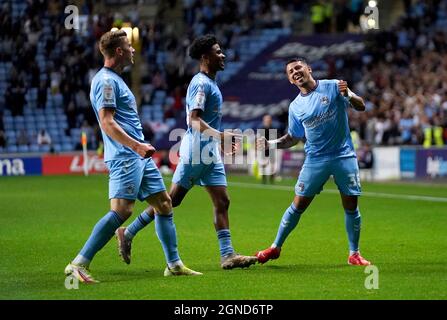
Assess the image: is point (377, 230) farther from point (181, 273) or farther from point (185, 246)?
point (181, 273)

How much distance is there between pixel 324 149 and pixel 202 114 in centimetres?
154

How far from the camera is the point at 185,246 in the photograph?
1396 cm

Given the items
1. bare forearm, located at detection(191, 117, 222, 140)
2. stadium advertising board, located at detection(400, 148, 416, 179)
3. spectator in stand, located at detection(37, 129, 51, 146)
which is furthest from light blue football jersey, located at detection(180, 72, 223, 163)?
spectator in stand, located at detection(37, 129, 51, 146)

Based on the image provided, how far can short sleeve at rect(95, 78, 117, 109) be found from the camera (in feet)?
33.0

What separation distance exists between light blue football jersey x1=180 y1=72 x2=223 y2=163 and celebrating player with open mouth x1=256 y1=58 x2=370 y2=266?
3.40ft

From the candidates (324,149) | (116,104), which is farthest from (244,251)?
(116,104)

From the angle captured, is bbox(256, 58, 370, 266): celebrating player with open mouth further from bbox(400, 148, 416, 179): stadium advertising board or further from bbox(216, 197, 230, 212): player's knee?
bbox(400, 148, 416, 179): stadium advertising board

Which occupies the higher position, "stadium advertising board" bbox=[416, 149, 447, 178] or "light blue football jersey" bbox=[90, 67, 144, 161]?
"light blue football jersey" bbox=[90, 67, 144, 161]

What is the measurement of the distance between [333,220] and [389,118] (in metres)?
16.6

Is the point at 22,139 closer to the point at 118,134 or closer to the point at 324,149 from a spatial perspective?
the point at 324,149

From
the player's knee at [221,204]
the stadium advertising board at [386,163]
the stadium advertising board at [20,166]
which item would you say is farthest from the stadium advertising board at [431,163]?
the player's knee at [221,204]

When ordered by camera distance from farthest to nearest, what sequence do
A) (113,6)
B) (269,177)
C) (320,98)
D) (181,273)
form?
(113,6)
(269,177)
(320,98)
(181,273)

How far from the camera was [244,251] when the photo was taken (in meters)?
13.3
